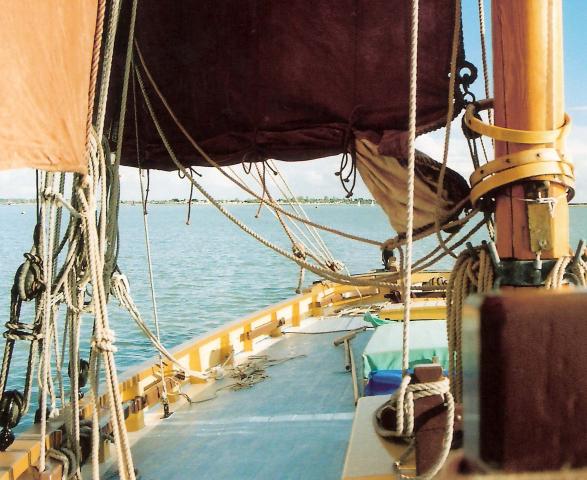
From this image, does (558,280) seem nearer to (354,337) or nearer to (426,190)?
(426,190)

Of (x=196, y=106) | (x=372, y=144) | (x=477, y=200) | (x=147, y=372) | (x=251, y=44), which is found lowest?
(x=147, y=372)

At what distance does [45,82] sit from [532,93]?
180 centimetres

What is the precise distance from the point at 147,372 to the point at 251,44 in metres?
2.90

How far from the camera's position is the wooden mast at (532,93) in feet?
6.76

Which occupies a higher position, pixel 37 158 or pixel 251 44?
pixel 251 44

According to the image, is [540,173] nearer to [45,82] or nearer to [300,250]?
[45,82]

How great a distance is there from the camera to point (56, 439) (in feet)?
10.2

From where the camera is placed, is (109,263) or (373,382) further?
(373,382)

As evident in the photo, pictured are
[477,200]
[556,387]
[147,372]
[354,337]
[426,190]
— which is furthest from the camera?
[354,337]

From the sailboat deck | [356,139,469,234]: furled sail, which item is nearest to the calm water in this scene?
the sailboat deck

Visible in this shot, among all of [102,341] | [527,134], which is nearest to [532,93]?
[527,134]

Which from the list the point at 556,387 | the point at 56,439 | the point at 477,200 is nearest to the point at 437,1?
the point at 477,200

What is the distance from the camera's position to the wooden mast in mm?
2061

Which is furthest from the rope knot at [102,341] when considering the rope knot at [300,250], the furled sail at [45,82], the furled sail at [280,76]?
the rope knot at [300,250]
